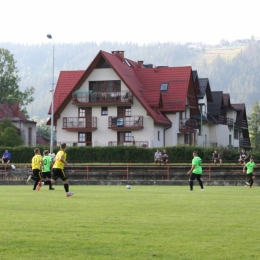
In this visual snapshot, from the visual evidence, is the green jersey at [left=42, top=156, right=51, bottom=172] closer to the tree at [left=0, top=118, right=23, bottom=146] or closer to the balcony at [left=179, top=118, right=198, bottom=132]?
the tree at [left=0, top=118, right=23, bottom=146]

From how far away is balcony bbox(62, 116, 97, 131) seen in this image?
7119 centimetres

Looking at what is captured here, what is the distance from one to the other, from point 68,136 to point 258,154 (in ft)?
61.1

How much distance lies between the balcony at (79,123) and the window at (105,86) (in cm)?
274

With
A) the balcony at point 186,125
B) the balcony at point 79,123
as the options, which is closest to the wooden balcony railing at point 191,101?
the balcony at point 186,125

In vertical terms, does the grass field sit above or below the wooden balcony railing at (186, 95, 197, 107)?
below

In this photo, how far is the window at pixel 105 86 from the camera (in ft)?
232

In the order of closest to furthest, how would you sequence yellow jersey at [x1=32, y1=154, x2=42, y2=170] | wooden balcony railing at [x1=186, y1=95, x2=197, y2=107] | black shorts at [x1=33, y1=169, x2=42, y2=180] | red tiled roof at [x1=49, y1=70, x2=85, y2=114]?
black shorts at [x1=33, y1=169, x2=42, y2=180] → yellow jersey at [x1=32, y1=154, x2=42, y2=170] → red tiled roof at [x1=49, y1=70, x2=85, y2=114] → wooden balcony railing at [x1=186, y1=95, x2=197, y2=107]

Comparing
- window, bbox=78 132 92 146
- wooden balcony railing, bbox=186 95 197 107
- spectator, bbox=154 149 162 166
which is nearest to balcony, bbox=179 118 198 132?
wooden balcony railing, bbox=186 95 197 107

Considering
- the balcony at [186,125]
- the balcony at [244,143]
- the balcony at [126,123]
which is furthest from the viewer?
the balcony at [244,143]

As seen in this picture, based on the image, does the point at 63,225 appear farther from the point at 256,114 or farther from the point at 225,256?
the point at 256,114

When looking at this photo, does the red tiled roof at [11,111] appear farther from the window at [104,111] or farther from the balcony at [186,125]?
the balcony at [186,125]

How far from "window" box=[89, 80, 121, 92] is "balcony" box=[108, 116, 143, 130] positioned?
2.68 metres

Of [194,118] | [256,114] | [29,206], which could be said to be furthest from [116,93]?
[256,114]

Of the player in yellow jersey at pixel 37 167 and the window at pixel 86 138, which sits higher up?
the window at pixel 86 138
